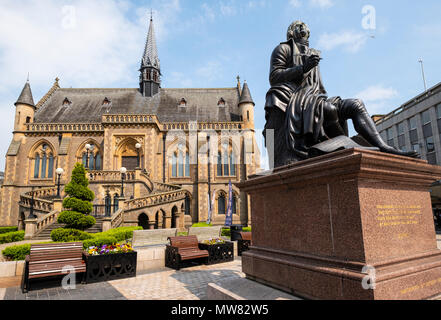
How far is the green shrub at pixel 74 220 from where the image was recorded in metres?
12.8

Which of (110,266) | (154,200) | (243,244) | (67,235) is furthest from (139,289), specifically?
(154,200)

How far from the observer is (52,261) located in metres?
6.74

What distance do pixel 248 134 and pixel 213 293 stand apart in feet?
93.4

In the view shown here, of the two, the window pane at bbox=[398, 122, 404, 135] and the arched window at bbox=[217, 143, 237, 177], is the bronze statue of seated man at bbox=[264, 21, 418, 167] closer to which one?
the arched window at bbox=[217, 143, 237, 177]

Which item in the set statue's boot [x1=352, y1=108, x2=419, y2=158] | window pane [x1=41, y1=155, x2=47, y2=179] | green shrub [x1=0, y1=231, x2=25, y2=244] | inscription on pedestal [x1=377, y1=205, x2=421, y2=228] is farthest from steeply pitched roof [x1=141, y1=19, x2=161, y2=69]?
inscription on pedestal [x1=377, y1=205, x2=421, y2=228]

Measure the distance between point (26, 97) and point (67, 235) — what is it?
89.9 ft

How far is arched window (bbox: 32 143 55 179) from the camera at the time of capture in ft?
99.9

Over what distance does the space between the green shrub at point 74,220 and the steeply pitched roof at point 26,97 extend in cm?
2548

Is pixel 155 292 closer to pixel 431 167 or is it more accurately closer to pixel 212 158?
pixel 431 167

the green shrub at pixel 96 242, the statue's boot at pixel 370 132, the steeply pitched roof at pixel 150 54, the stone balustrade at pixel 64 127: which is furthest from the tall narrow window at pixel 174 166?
the statue's boot at pixel 370 132

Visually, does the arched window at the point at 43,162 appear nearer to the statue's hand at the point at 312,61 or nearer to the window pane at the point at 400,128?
the statue's hand at the point at 312,61

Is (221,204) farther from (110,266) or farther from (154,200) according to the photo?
(110,266)

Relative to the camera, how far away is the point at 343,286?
3043 millimetres
